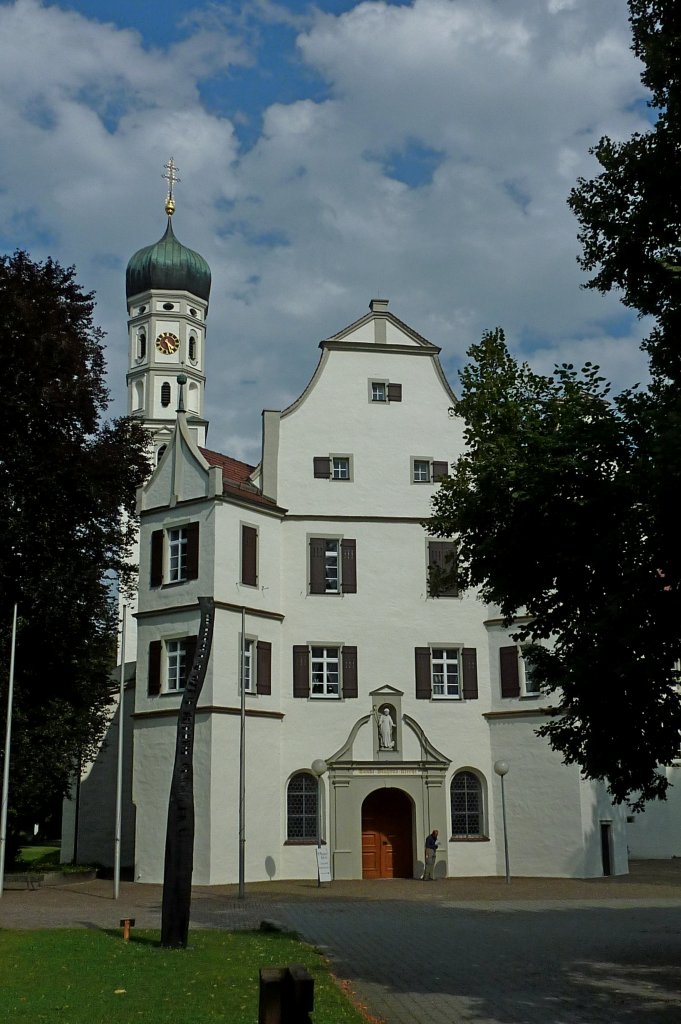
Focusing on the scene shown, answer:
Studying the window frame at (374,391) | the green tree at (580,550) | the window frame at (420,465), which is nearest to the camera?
the green tree at (580,550)

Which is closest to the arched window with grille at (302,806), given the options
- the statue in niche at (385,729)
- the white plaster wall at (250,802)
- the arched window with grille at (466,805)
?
the white plaster wall at (250,802)

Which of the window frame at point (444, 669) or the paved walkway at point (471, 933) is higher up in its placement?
the window frame at point (444, 669)

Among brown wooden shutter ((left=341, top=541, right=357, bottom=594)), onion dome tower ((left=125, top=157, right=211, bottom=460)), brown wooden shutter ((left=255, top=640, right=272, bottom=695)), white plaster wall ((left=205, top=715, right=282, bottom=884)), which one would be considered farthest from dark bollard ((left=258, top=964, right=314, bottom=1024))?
onion dome tower ((left=125, top=157, right=211, bottom=460))

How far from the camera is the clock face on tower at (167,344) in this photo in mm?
78000

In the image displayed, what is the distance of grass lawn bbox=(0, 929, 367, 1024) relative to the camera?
427 inches

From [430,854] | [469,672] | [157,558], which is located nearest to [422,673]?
[469,672]

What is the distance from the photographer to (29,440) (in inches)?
1222

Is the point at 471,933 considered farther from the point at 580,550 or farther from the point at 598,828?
the point at 598,828

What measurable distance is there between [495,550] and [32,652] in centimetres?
2181

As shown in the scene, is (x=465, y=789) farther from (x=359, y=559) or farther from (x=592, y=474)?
(x=592, y=474)

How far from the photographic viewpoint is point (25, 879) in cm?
3109

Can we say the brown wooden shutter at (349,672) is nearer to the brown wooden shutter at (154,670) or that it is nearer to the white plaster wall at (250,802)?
the white plaster wall at (250,802)

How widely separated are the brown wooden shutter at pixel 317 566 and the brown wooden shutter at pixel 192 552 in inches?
148

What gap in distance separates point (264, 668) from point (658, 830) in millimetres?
20083
